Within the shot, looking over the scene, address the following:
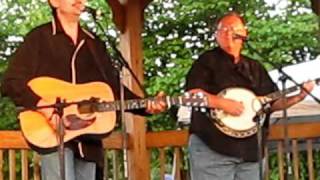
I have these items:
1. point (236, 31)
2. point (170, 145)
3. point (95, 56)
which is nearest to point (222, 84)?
point (236, 31)

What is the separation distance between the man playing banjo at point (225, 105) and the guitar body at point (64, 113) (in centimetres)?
56

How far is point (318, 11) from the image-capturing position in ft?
18.1

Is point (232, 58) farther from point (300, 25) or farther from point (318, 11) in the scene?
point (300, 25)

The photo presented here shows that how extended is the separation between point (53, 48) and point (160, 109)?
1.93ft

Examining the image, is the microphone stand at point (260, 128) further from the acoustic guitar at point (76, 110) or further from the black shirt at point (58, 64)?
the black shirt at point (58, 64)

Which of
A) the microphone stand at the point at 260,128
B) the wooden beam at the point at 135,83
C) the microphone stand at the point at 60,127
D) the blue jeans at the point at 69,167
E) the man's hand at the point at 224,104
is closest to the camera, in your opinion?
the microphone stand at the point at 60,127

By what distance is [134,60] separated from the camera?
546cm

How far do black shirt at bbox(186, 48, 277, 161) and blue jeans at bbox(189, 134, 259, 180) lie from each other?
0.12 feet

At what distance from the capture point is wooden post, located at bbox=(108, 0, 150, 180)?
17.6ft

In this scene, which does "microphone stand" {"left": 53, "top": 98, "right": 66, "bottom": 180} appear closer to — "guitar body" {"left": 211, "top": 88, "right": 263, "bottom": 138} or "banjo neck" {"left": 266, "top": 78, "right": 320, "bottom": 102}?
"guitar body" {"left": 211, "top": 88, "right": 263, "bottom": 138}

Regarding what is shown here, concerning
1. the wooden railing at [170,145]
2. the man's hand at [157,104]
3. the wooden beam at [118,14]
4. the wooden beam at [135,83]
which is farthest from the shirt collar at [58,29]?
the wooden beam at [118,14]

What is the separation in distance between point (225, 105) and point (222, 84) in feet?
0.49

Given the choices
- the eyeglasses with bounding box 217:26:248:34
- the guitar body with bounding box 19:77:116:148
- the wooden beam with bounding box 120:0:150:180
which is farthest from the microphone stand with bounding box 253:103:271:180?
the wooden beam with bounding box 120:0:150:180

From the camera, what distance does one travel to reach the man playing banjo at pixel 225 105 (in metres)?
3.91
